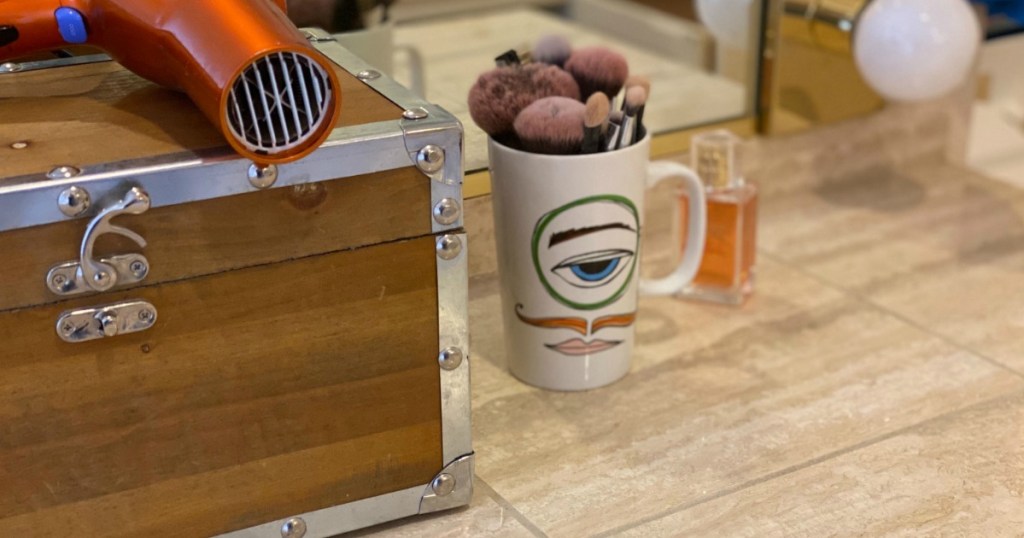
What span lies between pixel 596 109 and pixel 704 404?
18 cm

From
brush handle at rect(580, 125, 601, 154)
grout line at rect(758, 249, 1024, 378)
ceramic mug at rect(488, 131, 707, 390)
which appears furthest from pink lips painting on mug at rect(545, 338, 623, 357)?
grout line at rect(758, 249, 1024, 378)

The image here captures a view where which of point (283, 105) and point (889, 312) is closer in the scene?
point (283, 105)

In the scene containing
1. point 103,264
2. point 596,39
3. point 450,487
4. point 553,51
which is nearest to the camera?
point 103,264

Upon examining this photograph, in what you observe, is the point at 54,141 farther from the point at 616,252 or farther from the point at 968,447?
the point at 968,447

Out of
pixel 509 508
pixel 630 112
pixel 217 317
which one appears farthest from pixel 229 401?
pixel 630 112

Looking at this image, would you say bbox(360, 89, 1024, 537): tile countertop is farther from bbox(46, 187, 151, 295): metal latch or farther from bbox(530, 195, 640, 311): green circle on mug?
bbox(46, 187, 151, 295): metal latch

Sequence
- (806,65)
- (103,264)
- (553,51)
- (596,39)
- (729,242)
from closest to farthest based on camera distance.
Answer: (103,264)
(553,51)
(729,242)
(806,65)
(596,39)

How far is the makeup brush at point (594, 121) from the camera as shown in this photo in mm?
570

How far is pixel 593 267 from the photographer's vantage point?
2.01ft

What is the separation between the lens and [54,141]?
46cm

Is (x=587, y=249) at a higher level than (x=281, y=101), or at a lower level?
lower

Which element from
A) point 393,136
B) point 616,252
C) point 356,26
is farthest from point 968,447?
point 356,26

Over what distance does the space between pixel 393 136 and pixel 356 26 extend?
0.31 meters

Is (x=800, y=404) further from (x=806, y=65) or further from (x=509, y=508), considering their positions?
(x=806, y=65)
